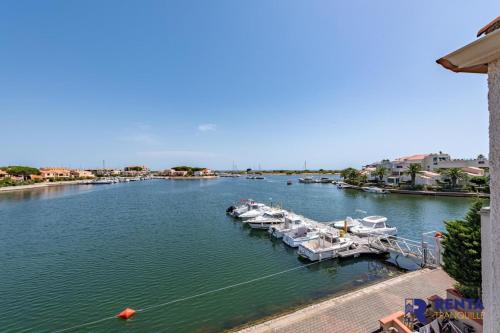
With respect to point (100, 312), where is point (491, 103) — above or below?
above

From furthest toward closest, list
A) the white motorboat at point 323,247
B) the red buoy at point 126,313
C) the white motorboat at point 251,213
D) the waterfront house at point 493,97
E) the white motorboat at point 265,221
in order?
the white motorboat at point 251,213 < the white motorboat at point 265,221 < the white motorboat at point 323,247 < the red buoy at point 126,313 < the waterfront house at point 493,97

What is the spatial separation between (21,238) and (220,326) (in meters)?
25.3

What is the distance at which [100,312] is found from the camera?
440 inches

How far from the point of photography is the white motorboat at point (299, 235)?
63.0ft

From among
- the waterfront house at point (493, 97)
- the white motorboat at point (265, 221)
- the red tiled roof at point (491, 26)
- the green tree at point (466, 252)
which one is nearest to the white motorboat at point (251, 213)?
the white motorboat at point (265, 221)

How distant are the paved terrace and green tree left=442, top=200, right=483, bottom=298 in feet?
8.40

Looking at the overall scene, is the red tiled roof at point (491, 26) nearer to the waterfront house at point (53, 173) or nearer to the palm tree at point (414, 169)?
the palm tree at point (414, 169)

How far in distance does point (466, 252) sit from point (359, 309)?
4129mm

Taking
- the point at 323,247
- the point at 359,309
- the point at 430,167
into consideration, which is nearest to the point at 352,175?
the point at 430,167

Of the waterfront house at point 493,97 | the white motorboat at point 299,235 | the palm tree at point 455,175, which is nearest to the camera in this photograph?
the waterfront house at point 493,97

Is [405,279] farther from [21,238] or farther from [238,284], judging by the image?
[21,238]

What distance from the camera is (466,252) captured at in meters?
7.07

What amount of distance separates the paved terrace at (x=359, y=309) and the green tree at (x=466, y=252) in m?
2.56

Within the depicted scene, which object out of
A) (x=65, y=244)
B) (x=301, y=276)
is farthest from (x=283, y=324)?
(x=65, y=244)
